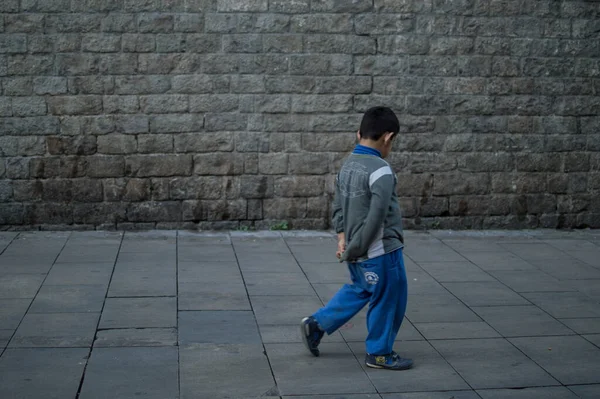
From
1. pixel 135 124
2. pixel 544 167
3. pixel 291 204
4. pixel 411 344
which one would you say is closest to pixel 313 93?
pixel 291 204

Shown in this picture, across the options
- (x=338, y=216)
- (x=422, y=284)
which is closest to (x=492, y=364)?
(x=338, y=216)

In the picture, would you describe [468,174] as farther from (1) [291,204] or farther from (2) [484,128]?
(1) [291,204]

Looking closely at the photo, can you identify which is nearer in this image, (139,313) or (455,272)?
(139,313)

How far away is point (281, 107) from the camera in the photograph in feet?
30.7

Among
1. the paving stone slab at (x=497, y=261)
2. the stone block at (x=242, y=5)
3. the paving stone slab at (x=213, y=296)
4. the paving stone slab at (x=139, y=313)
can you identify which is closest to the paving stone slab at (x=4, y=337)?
the paving stone slab at (x=139, y=313)

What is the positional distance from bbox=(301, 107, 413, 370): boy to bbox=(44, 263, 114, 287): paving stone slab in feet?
8.95

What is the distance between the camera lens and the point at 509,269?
7.83m

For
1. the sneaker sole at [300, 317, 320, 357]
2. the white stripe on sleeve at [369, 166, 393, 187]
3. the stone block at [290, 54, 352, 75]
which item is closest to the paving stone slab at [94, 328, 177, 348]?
the sneaker sole at [300, 317, 320, 357]

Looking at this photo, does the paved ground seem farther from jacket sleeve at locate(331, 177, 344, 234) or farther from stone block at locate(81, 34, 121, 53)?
stone block at locate(81, 34, 121, 53)

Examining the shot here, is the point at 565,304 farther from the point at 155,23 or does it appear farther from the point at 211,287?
the point at 155,23

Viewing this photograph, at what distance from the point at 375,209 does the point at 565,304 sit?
2639 millimetres

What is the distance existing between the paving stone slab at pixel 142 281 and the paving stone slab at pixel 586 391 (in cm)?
334

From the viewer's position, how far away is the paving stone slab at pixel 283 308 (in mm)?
6055

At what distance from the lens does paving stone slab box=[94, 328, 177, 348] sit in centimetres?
543
